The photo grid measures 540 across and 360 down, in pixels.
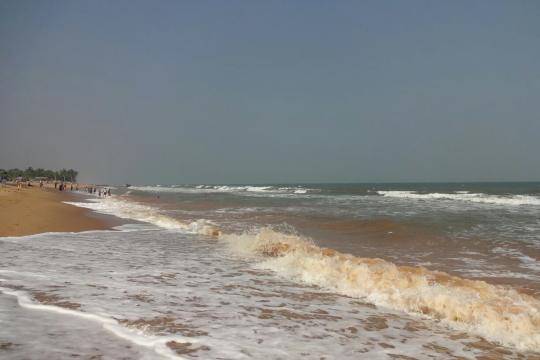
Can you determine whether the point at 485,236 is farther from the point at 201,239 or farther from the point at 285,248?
the point at 201,239

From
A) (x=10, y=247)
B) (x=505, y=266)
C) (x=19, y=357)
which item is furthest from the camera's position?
(x=10, y=247)

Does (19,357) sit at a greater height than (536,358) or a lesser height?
greater

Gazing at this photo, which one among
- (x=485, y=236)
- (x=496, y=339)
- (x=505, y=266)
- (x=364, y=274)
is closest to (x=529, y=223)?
(x=485, y=236)

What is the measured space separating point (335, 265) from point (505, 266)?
14.1 feet

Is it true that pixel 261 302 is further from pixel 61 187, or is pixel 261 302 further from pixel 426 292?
pixel 61 187

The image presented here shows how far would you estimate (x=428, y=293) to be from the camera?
6508mm

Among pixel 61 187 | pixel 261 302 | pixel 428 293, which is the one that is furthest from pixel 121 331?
pixel 61 187

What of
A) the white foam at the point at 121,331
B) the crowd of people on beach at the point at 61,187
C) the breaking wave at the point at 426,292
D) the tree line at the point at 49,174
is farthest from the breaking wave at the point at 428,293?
the tree line at the point at 49,174

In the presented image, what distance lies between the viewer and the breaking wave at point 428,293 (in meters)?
5.43

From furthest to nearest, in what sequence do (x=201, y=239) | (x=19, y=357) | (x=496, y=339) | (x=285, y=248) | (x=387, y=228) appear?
(x=387, y=228) < (x=201, y=239) < (x=285, y=248) < (x=496, y=339) < (x=19, y=357)

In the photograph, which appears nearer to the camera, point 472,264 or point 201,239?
point 472,264

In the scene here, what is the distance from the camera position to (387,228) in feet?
56.2

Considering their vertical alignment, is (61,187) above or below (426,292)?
above

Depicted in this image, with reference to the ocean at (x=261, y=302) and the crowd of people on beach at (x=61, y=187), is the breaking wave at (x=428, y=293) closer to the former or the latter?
the ocean at (x=261, y=302)
